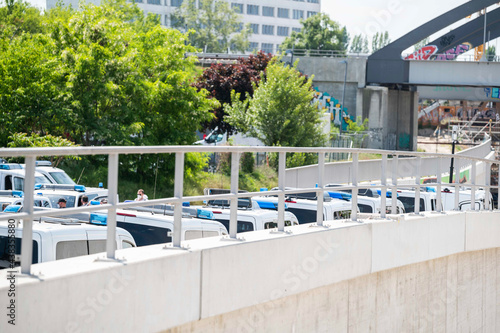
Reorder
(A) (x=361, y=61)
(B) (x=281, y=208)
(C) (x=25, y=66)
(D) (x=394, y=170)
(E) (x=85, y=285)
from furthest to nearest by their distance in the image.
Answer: (A) (x=361, y=61)
(C) (x=25, y=66)
(D) (x=394, y=170)
(B) (x=281, y=208)
(E) (x=85, y=285)

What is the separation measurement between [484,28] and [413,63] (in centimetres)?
555

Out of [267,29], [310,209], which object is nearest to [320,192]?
[310,209]

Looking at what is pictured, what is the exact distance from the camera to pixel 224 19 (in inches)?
4542

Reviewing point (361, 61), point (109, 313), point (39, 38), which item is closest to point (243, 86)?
point (361, 61)

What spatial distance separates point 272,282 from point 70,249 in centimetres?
205

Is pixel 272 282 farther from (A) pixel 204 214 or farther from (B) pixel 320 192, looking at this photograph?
(A) pixel 204 214

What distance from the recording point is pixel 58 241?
668 cm

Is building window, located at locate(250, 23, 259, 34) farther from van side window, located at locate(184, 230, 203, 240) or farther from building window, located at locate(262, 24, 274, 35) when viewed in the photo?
van side window, located at locate(184, 230, 203, 240)

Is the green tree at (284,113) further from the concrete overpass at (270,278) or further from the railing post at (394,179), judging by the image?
the railing post at (394,179)

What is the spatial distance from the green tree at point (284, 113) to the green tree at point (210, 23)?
252ft

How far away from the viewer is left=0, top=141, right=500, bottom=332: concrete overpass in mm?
4957

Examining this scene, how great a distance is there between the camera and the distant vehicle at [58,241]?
6504mm

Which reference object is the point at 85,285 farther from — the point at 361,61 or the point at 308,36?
the point at 308,36

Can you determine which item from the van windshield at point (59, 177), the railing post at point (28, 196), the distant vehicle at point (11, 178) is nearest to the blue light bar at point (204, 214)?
the railing post at point (28, 196)
